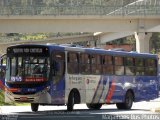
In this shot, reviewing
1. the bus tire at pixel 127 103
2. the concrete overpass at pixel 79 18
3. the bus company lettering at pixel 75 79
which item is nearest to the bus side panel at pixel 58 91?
the bus company lettering at pixel 75 79

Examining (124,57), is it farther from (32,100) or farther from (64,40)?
(64,40)

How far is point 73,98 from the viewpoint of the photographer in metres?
25.9

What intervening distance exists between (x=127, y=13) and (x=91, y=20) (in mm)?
3888

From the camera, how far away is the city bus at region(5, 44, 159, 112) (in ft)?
79.8

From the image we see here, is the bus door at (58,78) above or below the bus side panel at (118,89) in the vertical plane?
above

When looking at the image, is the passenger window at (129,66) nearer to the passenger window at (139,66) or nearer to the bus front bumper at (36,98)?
the passenger window at (139,66)

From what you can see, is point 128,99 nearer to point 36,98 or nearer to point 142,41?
point 36,98

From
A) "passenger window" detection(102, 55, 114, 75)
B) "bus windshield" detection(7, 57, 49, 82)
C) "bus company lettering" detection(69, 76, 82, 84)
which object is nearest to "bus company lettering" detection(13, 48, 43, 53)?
"bus windshield" detection(7, 57, 49, 82)

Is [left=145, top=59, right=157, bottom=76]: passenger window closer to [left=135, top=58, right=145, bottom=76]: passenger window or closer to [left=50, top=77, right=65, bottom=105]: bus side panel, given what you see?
[left=135, top=58, right=145, bottom=76]: passenger window

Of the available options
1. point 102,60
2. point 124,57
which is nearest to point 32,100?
point 102,60

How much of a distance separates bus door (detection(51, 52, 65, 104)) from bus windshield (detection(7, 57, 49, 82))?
40cm

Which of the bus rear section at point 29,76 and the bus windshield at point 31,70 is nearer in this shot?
the bus rear section at point 29,76

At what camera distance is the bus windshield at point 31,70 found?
24.3m

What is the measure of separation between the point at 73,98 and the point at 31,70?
269 centimetres
